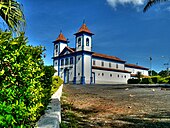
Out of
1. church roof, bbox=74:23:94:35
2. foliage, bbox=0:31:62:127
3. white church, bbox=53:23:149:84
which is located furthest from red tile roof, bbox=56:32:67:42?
foliage, bbox=0:31:62:127

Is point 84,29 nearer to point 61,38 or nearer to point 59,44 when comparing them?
point 61,38

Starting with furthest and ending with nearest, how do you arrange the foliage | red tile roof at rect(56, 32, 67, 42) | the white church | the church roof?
red tile roof at rect(56, 32, 67, 42), the church roof, the white church, the foliage

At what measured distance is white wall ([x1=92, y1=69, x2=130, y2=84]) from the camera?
63.0 metres

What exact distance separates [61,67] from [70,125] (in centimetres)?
6145

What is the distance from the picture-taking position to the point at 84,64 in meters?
57.9

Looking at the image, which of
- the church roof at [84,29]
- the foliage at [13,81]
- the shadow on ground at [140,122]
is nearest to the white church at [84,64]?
the church roof at [84,29]

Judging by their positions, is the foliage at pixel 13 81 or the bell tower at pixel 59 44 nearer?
the foliage at pixel 13 81

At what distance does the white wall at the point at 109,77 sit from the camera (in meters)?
63.0

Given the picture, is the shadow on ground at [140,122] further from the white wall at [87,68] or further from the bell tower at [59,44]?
the bell tower at [59,44]

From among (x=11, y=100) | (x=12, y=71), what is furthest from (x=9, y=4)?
(x=11, y=100)

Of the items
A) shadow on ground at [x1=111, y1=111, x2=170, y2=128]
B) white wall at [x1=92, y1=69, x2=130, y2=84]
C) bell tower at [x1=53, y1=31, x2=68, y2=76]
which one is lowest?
shadow on ground at [x1=111, y1=111, x2=170, y2=128]

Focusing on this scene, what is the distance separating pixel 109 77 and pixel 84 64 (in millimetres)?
11715

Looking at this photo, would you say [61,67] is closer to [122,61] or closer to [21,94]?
[122,61]

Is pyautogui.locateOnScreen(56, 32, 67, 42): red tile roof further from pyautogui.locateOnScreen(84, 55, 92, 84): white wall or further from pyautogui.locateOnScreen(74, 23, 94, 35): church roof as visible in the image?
pyautogui.locateOnScreen(84, 55, 92, 84): white wall
